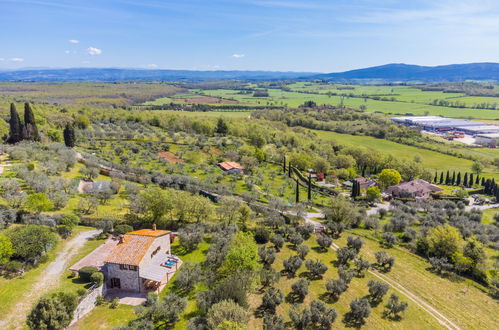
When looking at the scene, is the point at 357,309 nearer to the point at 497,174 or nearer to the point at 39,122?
the point at 497,174

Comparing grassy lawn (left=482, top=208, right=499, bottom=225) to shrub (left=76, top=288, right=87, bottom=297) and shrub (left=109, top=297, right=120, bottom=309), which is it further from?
shrub (left=76, top=288, right=87, bottom=297)

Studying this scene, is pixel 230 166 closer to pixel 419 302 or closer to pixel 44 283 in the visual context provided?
pixel 44 283

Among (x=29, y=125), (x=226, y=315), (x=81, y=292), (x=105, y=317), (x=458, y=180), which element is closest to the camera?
(x=226, y=315)

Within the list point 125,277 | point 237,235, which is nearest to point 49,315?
point 125,277

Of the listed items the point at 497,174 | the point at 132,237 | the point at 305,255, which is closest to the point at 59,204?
the point at 132,237

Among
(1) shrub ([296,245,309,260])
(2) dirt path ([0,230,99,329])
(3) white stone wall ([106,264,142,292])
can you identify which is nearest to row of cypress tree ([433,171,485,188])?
(1) shrub ([296,245,309,260])

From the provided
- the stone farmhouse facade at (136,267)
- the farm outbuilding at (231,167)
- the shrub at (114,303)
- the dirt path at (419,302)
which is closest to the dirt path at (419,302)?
the dirt path at (419,302)
